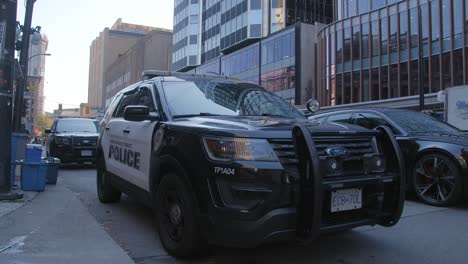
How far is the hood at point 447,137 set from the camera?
6730 millimetres

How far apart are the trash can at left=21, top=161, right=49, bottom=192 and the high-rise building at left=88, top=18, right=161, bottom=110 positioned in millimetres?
139922

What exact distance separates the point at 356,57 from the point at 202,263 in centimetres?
4125

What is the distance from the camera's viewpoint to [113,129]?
664 cm

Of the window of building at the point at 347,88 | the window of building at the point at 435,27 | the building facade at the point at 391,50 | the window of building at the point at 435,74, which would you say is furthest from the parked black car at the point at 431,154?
the window of building at the point at 347,88

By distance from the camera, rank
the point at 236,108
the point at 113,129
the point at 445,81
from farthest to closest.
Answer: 1. the point at 445,81
2. the point at 113,129
3. the point at 236,108

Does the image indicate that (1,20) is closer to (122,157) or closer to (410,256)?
(122,157)

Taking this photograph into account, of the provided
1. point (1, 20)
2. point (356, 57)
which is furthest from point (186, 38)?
point (1, 20)

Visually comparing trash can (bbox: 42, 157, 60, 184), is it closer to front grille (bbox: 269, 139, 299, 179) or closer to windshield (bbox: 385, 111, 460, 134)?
windshield (bbox: 385, 111, 460, 134)

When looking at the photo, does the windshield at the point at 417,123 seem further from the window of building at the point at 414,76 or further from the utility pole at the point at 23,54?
the window of building at the point at 414,76

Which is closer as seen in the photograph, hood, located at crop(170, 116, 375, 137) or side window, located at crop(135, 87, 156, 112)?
hood, located at crop(170, 116, 375, 137)

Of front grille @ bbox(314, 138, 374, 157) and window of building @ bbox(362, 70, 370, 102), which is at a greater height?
window of building @ bbox(362, 70, 370, 102)

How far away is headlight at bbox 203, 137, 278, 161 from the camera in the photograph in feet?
12.1

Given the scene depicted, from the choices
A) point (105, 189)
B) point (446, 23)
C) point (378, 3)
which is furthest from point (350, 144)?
point (378, 3)

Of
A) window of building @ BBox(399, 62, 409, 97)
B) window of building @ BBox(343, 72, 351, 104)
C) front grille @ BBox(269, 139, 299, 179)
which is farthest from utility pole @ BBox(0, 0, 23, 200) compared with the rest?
window of building @ BBox(343, 72, 351, 104)
